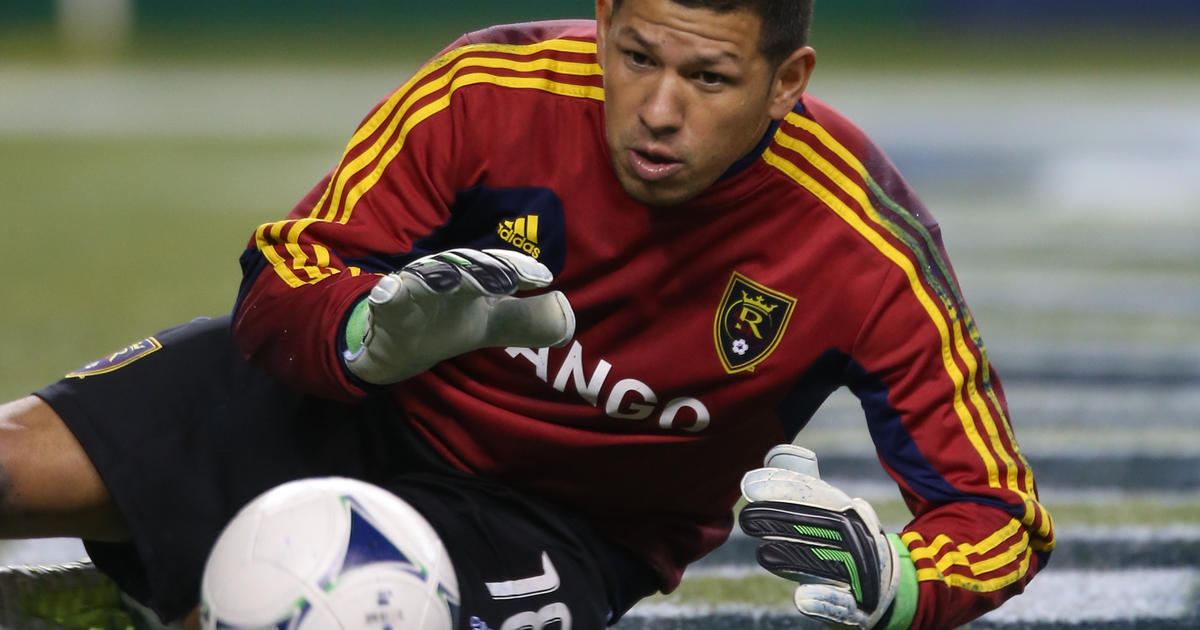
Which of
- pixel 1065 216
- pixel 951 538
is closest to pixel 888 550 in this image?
pixel 951 538

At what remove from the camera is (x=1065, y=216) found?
34.8 feet

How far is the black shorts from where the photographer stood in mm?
2934

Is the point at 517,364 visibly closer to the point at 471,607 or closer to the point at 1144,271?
the point at 471,607

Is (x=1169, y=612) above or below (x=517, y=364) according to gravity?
below

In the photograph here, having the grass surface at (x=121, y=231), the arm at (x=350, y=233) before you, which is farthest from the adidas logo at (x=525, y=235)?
the grass surface at (x=121, y=231)

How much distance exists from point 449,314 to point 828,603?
765 millimetres

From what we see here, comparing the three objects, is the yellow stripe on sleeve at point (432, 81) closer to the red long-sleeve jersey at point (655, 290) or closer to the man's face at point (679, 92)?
the red long-sleeve jersey at point (655, 290)

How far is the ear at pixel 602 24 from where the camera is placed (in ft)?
9.46

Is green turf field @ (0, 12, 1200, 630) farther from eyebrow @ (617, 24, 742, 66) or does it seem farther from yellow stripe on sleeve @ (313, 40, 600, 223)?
eyebrow @ (617, 24, 742, 66)

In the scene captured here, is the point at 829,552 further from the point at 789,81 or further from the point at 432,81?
the point at 432,81

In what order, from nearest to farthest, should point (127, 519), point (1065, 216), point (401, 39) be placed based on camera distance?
1. point (127, 519)
2. point (1065, 216)
3. point (401, 39)

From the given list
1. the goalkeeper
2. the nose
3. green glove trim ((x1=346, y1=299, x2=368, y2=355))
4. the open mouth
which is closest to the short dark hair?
the goalkeeper

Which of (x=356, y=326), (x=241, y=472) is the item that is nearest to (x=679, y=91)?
(x=356, y=326)

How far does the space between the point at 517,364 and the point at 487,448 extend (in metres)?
0.18
